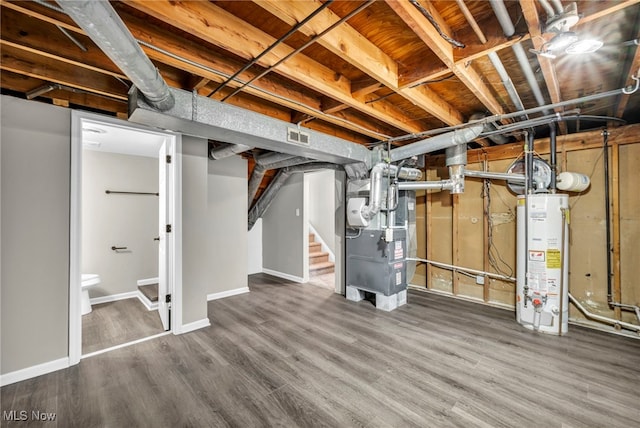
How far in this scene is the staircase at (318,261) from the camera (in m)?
5.52

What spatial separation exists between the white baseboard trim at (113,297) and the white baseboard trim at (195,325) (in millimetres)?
1855

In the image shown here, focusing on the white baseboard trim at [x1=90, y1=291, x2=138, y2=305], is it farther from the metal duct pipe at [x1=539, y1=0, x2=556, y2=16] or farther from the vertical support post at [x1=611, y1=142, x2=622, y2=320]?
the vertical support post at [x1=611, y1=142, x2=622, y2=320]

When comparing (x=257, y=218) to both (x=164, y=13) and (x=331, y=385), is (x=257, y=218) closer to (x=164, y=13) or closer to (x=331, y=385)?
(x=331, y=385)

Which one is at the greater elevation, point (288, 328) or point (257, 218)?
point (257, 218)

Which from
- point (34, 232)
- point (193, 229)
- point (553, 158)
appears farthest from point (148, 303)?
point (553, 158)

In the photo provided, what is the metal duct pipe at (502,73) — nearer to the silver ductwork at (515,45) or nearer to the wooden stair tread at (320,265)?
the silver ductwork at (515,45)

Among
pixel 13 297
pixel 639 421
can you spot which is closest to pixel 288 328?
pixel 13 297

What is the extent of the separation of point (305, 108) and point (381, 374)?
2198mm

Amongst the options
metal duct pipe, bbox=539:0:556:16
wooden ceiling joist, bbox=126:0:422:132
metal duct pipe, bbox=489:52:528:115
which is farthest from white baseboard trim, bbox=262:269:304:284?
metal duct pipe, bbox=539:0:556:16

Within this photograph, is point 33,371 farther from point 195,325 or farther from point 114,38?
point 114,38

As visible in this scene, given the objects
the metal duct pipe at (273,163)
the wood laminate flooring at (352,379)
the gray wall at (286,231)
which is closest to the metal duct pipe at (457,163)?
the wood laminate flooring at (352,379)

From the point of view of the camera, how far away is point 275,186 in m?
4.89

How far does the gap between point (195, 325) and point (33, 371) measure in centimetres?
116

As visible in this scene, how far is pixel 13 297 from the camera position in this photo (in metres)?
2.02
